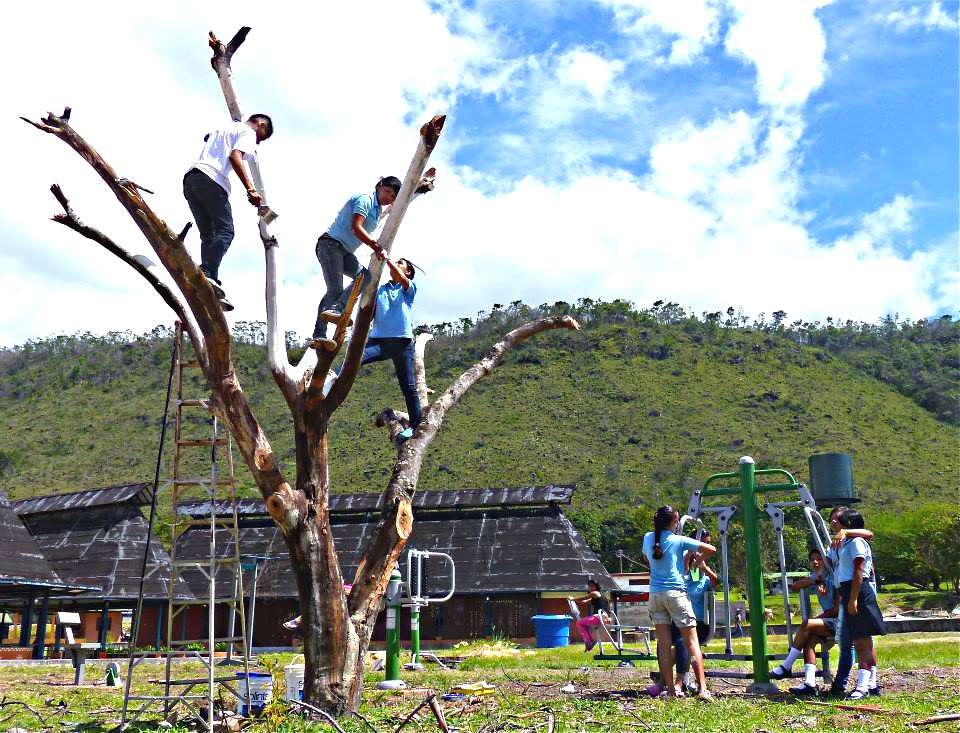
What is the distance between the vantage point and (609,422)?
253 ft

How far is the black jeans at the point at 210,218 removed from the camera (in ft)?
21.2

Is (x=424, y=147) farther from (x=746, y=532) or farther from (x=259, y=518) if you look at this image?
(x=259, y=518)

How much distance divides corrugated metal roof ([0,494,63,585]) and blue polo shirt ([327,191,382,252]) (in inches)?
573

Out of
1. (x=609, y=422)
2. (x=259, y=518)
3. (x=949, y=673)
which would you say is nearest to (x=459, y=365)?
(x=609, y=422)

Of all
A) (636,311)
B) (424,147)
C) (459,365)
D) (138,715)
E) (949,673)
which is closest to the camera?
(424,147)

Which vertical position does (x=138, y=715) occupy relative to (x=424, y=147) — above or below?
below

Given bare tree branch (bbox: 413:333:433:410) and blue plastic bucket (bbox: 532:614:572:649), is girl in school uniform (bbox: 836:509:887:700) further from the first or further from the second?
blue plastic bucket (bbox: 532:614:572:649)

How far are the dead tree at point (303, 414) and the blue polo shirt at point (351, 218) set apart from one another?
1.16 ft

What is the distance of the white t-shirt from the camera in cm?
643

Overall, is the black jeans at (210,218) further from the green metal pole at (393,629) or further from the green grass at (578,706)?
the green metal pole at (393,629)

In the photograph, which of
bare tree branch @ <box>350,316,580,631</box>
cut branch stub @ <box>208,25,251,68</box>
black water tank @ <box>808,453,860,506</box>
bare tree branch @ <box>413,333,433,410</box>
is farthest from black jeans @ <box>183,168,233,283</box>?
black water tank @ <box>808,453,860,506</box>

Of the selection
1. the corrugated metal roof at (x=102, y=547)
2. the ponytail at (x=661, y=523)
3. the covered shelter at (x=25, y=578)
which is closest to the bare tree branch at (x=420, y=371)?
the ponytail at (x=661, y=523)

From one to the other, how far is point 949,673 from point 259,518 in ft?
77.7

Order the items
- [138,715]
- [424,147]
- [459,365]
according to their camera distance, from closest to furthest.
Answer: [424,147] < [138,715] < [459,365]
